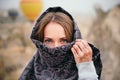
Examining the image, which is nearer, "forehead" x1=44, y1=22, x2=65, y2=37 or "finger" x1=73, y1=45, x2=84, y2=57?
"finger" x1=73, y1=45, x2=84, y2=57

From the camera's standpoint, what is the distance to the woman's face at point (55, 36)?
1.47 meters

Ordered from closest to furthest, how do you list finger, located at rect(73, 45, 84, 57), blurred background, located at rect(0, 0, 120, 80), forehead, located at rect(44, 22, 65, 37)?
1. finger, located at rect(73, 45, 84, 57)
2. forehead, located at rect(44, 22, 65, 37)
3. blurred background, located at rect(0, 0, 120, 80)

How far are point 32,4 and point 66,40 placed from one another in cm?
193

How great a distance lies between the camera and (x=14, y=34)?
135 inches

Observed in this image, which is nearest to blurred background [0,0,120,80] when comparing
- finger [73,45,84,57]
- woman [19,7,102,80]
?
woman [19,7,102,80]

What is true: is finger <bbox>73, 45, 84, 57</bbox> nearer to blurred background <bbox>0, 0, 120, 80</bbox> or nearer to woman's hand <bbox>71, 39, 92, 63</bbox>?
woman's hand <bbox>71, 39, 92, 63</bbox>

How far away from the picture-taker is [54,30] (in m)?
1.49

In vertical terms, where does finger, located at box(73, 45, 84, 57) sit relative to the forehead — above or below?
below

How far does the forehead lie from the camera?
1480 mm

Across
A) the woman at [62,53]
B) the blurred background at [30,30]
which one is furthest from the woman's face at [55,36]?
the blurred background at [30,30]

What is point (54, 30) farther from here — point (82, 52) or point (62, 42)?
point (82, 52)

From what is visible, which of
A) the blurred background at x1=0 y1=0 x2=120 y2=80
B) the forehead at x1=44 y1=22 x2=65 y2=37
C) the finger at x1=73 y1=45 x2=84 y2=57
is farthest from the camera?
the blurred background at x1=0 y1=0 x2=120 y2=80

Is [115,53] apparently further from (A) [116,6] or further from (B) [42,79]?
(B) [42,79]

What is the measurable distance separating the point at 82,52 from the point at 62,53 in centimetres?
11
